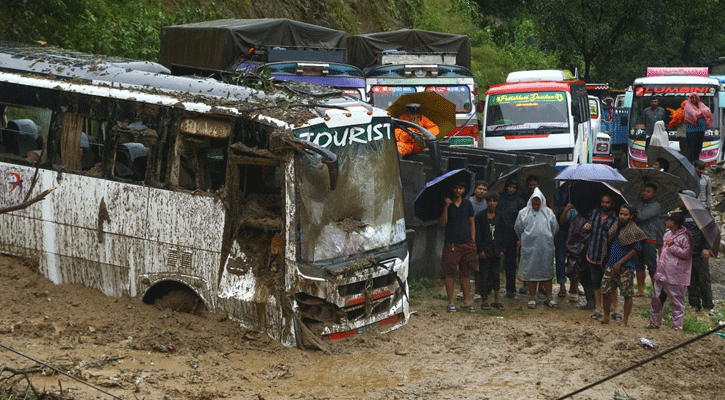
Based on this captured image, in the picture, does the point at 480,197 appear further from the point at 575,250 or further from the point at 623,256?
the point at 623,256

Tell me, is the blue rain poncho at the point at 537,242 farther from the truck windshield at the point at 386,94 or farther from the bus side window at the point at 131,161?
the truck windshield at the point at 386,94

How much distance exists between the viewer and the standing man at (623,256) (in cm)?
1007

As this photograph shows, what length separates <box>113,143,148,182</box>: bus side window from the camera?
8891 millimetres

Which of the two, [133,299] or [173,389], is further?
[133,299]

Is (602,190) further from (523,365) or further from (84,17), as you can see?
(84,17)

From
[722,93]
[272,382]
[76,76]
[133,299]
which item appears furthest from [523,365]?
[722,93]

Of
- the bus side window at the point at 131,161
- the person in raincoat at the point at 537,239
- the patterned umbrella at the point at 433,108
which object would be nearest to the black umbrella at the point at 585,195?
the person in raincoat at the point at 537,239

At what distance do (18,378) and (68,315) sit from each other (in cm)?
→ 191

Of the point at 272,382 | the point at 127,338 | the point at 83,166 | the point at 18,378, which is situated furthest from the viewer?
the point at 83,166

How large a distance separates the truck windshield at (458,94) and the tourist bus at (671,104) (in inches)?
192

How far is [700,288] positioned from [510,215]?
2453mm

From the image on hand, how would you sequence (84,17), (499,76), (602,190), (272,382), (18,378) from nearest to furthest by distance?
(18,378) → (272,382) → (602,190) → (84,17) → (499,76)

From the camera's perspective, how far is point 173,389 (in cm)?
745

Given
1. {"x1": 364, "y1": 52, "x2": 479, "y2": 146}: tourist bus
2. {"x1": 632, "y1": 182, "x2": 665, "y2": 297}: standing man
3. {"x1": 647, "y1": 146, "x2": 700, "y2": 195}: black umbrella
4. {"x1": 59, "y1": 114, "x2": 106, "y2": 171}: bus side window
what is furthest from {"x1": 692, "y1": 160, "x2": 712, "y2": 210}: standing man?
{"x1": 59, "y1": 114, "x2": 106, "y2": 171}: bus side window
